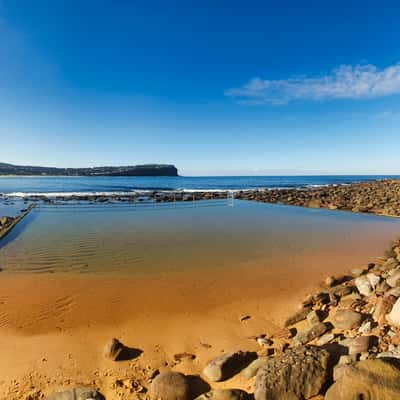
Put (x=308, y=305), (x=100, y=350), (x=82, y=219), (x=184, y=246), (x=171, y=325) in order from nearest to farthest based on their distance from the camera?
(x=100, y=350), (x=171, y=325), (x=308, y=305), (x=184, y=246), (x=82, y=219)

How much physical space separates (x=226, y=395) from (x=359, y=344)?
1844mm

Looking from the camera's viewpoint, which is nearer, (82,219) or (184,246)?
(184,246)

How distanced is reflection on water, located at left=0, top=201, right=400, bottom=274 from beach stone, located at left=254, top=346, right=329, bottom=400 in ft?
14.0

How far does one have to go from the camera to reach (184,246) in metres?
9.21

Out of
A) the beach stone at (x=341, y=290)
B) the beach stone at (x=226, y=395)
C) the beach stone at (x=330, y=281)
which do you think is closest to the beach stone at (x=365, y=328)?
the beach stone at (x=341, y=290)

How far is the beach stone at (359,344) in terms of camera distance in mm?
3209

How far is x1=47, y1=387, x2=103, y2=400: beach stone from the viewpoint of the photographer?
2988 millimetres

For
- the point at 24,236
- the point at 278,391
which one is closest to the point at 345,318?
the point at 278,391

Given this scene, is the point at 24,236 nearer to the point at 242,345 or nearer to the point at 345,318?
the point at 242,345

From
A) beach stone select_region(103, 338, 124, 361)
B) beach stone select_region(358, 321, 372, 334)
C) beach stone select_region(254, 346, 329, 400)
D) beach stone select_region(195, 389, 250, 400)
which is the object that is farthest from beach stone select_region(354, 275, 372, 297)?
beach stone select_region(103, 338, 124, 361)

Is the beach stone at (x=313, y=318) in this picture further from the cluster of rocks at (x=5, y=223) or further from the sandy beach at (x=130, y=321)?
the cluster of rocks at (x=5, y=223)

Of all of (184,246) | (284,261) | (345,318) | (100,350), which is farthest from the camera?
(184,246)

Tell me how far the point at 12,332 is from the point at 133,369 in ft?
7.90

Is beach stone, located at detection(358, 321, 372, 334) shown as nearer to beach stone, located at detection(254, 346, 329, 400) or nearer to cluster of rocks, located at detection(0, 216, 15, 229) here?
beach stone, located at detection(254, 346, 329, 400)
